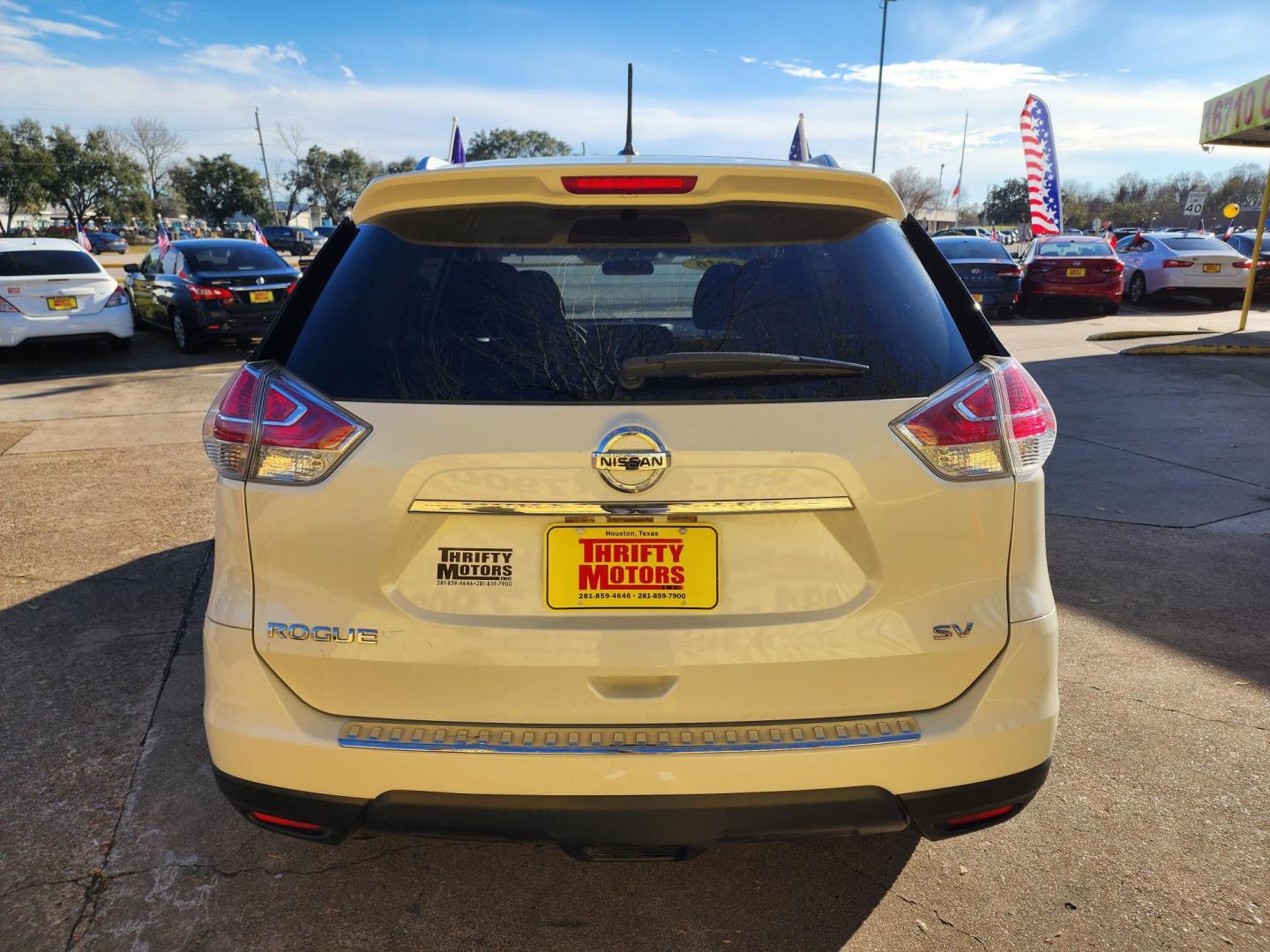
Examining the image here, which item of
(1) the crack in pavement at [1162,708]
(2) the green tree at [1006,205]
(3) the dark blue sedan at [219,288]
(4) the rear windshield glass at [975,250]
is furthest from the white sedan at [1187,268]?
(2) the green tree at [1006,205]

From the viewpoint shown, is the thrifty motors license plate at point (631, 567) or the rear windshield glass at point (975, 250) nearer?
the thrifty motors license plate at point (631, 567)

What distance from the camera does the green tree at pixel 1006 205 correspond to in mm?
109431

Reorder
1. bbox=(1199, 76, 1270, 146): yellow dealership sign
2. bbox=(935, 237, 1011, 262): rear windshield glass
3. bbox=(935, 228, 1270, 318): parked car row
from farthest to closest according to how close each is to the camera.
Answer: bbox=(935, 237, 1011, 262): rear windshield glass, bbox=(935, 228, 1270, 318): parked car row, bbox=(1199, 76, 1270, 146): yellow dealership sign

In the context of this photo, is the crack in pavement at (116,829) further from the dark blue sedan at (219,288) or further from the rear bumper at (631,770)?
the dark blue sedan at (219,288)

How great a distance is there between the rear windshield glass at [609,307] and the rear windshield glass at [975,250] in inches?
625

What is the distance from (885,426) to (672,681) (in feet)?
2.20

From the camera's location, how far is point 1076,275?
1719 cm

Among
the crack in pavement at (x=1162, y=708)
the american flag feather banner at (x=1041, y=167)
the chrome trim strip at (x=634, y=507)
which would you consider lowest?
the crack in pavement at (x=1162, y=708)

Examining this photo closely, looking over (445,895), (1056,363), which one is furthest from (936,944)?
(1056,363)

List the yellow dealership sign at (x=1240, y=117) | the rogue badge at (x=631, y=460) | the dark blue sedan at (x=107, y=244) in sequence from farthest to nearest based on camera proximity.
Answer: the dark blue sedan at (x=107, y=244) < the yellow dealership sign at (x=1240, y=117) < the rogue badge at (x=631, y=460)

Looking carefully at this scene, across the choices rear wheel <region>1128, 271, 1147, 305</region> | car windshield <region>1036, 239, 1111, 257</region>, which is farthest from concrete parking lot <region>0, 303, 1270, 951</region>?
rear wheel <region>1128, 271, 1147, 305</region>

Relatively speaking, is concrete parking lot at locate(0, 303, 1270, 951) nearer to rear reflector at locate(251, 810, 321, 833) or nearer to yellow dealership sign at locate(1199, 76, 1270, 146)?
rear reflector at locate(251, 810, 321, 833)

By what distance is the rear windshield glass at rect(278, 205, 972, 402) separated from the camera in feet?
6.29

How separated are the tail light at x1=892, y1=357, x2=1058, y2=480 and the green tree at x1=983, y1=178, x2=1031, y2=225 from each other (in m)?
118
